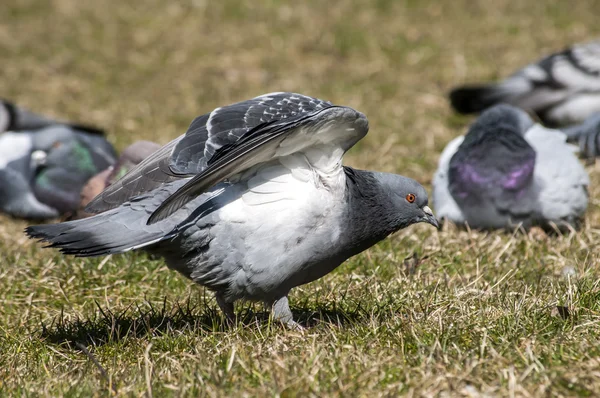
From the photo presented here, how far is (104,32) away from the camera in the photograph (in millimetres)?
10664

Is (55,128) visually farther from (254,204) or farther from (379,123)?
(254,204)

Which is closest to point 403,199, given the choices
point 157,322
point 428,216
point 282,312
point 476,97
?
point 428,216

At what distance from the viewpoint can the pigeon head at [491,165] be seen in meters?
5.41

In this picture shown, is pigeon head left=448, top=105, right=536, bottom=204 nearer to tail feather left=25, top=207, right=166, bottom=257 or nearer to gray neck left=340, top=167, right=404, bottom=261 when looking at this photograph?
gray neck left=340, top=167, right=404, bottom=261

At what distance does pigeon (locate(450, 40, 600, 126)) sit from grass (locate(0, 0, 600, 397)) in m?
0.35

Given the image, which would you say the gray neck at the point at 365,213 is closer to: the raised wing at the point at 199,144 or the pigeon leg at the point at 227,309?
the raised wing at the point at 199,144

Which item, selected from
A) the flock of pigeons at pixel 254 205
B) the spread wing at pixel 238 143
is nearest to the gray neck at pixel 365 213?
the flock of pigeons at pixel 254 205

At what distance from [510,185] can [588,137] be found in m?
1.88

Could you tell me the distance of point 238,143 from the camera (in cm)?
331

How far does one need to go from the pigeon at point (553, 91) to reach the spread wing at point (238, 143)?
4.74 meters

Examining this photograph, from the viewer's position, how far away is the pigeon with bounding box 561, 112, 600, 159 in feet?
22.3

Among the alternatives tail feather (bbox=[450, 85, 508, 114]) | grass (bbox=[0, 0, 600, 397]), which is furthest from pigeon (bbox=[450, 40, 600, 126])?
grass (bbox=[0, 0, 600, 397])

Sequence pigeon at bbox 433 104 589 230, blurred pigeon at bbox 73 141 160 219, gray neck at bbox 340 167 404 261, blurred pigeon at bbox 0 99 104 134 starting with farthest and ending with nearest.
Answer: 1. blurred pigeon at bbox 0 99 104 134
2. blurred pigeon at bbox 73 141 160 219
3. pigeon at bbox 433 104 589 230
4. gray neck at bbox 340 167 404 261

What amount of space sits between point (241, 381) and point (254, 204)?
32.1 inches
